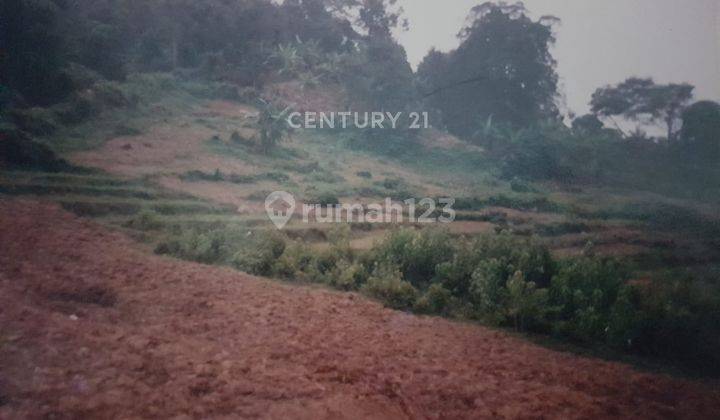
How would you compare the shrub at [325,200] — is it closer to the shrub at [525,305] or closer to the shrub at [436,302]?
the shrub at [436,302]

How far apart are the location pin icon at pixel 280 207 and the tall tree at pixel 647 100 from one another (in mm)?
27395

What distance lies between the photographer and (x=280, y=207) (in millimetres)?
13266

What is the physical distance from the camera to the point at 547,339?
6465 millimetres

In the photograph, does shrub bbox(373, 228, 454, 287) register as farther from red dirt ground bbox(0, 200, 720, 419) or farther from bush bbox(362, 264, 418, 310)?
red dirt ground bbox(0, 200, 720, 419)

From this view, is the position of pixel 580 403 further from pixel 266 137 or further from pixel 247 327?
pixel 266 137

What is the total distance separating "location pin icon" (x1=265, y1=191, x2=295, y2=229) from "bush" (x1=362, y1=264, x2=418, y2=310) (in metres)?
4.32

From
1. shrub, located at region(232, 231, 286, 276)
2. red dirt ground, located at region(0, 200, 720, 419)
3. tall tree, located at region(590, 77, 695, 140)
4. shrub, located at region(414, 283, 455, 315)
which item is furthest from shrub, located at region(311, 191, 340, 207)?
tall tree, located at region(590, 77, 695, 140)

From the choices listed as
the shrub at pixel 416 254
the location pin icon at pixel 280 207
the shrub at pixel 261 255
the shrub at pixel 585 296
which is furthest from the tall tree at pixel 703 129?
the shrub at pixel 261 255

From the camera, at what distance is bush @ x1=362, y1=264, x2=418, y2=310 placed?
729cm

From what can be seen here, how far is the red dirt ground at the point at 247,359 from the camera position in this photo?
378 cm

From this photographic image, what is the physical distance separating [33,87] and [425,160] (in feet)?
59.7

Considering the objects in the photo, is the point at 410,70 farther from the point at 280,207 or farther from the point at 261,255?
the point at 261,255

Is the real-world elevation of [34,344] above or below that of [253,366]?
above

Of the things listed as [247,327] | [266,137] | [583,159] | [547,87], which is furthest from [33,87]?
[547,87]
